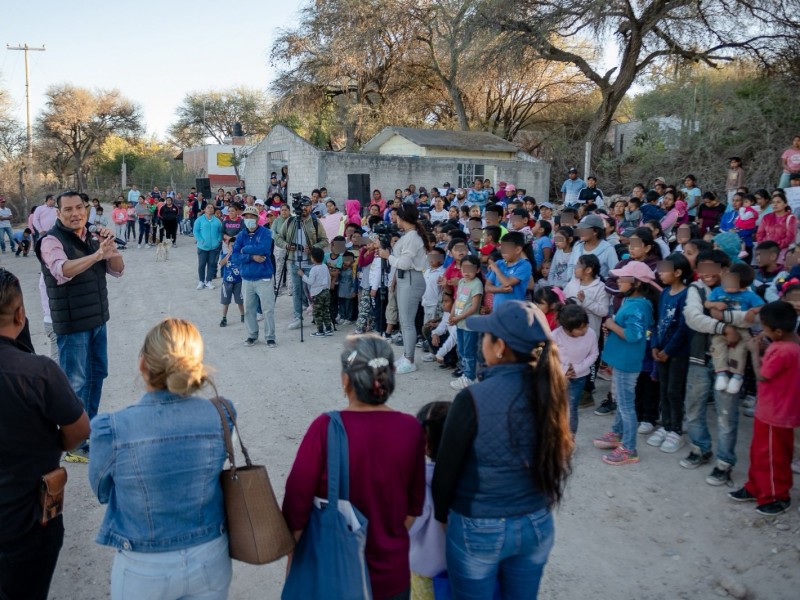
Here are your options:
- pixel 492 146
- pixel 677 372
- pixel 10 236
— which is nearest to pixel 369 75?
pixel 492 146

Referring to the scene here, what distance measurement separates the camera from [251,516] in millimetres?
2281

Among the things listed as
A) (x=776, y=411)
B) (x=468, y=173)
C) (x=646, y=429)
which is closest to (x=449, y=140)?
(x=468, y=173)

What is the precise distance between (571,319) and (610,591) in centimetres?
211

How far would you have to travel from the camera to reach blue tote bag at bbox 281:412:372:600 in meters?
2.18

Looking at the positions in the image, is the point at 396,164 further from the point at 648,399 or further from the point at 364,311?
the point at 648,399

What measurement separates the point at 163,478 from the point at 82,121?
50.7m

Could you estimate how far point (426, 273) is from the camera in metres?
7.68

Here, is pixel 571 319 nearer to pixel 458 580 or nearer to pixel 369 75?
pixel 458 580

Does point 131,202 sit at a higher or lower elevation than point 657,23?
lower

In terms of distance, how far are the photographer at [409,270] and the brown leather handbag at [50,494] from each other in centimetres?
476

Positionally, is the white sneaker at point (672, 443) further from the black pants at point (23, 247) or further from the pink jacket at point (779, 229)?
the black pants at point (23, 247)

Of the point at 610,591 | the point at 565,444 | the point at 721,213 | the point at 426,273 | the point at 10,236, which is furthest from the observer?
the point at 10,236

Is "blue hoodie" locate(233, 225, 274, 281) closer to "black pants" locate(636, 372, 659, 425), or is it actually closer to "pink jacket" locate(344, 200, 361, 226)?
"black pants" locate(636, 372, 659, 425)

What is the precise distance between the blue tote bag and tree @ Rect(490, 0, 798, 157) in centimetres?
2130
